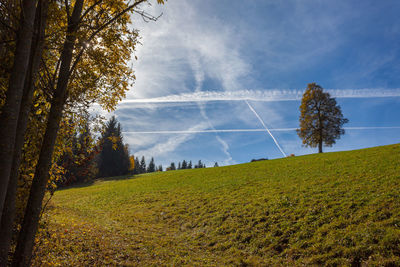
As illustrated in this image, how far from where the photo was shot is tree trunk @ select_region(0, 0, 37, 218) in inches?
130

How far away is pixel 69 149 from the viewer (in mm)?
5684

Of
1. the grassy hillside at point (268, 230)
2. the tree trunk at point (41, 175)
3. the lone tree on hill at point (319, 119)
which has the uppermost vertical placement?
the lone tree on hill at point (319, 119)

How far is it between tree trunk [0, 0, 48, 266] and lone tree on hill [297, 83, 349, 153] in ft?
143

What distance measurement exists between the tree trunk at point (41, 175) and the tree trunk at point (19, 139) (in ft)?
1.63

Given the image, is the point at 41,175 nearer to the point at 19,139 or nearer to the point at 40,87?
the point at 19,139

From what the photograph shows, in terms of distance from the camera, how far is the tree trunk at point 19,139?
3.72m

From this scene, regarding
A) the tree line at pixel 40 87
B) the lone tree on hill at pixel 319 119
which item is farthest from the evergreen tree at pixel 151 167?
the tree line at pixel 40 87

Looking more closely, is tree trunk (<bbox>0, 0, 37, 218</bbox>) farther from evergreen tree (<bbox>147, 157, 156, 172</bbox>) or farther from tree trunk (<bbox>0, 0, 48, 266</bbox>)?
evergreen tree (<bbox>147, 157, 156, 172</bbox>)

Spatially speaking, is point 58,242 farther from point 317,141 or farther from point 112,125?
point 112,125

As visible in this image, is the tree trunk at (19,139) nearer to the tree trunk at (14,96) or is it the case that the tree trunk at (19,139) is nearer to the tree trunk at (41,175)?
the tree trunk at (14,96)

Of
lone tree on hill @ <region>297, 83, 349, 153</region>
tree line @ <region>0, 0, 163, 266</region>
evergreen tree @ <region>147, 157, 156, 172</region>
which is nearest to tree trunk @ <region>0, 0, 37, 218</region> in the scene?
tree line @ <region>0, 0, 163, 266</region>

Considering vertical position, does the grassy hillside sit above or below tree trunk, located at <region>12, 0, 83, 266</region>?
below

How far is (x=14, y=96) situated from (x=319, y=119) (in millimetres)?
44794

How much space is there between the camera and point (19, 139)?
378cm
